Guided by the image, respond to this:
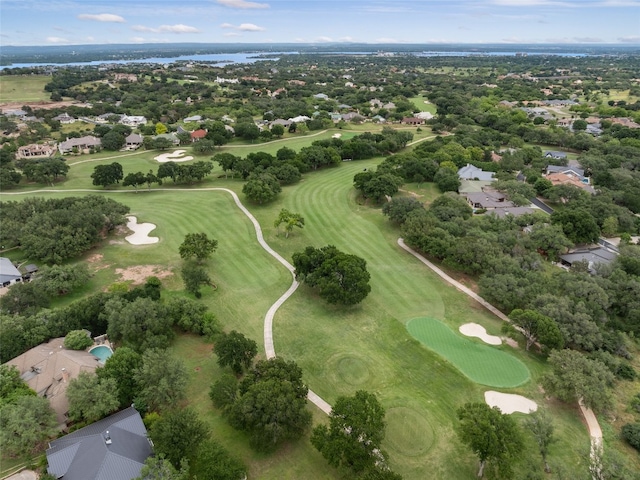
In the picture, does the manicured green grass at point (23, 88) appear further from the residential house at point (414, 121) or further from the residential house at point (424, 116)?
the residential house at point (424, 116)

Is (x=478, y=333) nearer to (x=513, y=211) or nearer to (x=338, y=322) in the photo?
(x=338, y=322)

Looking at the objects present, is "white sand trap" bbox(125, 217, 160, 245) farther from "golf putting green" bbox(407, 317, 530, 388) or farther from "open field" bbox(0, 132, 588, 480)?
"golf putting green" bbox(407, 317, 530, 388)

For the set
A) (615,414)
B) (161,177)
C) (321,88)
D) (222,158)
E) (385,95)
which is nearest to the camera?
(615,414)

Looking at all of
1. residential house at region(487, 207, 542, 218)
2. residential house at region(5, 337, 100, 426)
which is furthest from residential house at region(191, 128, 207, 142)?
residential house at region(5, 337, 100, 426)

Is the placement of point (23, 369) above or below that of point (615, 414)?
above

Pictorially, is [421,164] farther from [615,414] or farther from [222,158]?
[615,414]

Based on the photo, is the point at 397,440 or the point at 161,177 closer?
the point at 397,440

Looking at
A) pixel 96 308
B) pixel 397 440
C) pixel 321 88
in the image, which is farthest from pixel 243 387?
pixel 321 88
